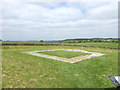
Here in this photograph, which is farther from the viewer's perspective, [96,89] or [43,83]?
[43,83]

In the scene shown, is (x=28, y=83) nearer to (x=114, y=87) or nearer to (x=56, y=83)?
(x=56, y=83)

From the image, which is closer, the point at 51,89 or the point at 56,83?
the point at 51,89

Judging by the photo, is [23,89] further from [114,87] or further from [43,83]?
[114,87]

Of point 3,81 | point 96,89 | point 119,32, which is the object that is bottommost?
point 96,89

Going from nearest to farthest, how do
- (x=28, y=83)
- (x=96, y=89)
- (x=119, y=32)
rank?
1. (x=119, y=32)
2. (x=96, y=89)
3. (x=28, y=83)

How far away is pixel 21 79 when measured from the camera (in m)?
4.23

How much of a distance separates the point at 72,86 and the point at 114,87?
177 cm

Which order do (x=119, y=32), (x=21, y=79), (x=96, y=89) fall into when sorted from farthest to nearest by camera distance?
1. (x=21, y=79)
2. (x=96, y=89)
3. (x=119, y=32)

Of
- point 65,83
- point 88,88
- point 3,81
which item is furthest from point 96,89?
point 3,81

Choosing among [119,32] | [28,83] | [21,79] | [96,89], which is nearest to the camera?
[119,32]

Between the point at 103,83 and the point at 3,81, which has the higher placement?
the point at 3,81

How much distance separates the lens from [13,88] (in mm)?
3465

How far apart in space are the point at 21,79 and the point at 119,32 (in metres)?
4.67

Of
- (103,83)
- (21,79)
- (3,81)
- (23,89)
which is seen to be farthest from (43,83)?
(103,83)
